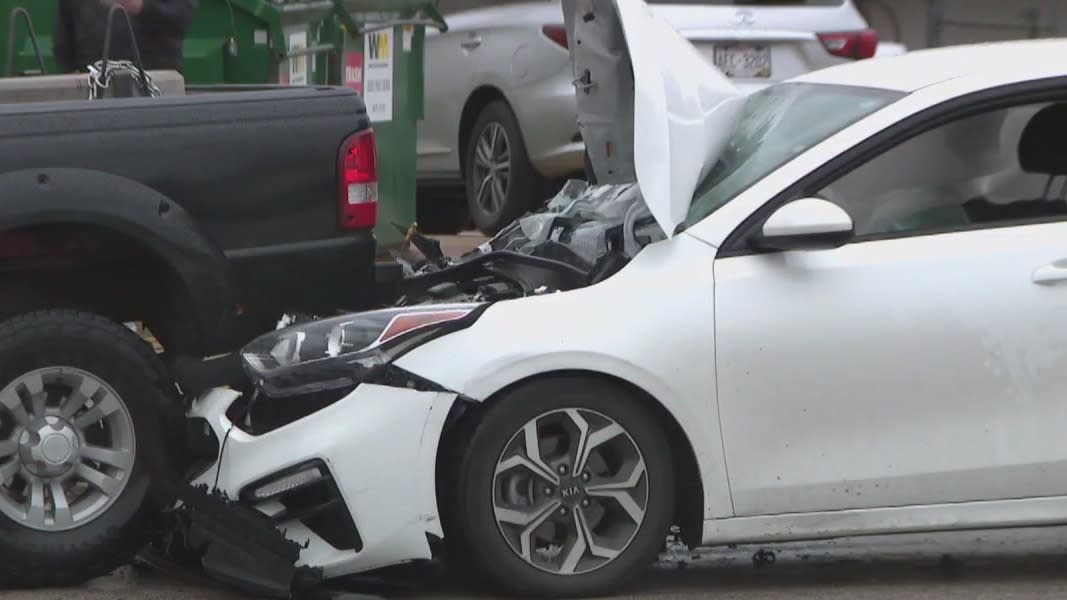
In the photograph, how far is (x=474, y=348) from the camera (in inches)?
208

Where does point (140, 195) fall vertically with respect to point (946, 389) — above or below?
above

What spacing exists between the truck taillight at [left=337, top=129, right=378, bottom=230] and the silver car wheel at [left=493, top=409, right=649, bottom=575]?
109 centimetres

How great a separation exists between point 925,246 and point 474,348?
131cm

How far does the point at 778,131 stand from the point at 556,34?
227 inches

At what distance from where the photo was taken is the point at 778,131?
19.5 ft

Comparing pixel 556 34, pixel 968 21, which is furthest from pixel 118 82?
pixel 968 21

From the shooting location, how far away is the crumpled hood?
5.68 metres

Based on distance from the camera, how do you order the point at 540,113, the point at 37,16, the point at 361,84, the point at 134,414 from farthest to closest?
the point at 540,113 < the point at 361,84 < the point at 37,16 < the point at 134,414

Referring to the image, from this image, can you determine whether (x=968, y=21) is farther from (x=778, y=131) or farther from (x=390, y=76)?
(x=778, y=131)

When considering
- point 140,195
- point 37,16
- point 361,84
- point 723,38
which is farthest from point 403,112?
point 140,195

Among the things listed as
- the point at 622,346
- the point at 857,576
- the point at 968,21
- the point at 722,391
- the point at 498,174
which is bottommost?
the point at 857,576

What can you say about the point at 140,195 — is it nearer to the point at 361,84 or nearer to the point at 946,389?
the point at 946,389

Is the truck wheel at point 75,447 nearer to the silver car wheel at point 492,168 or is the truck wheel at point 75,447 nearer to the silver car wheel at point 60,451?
the silver car wheel at point 60,451

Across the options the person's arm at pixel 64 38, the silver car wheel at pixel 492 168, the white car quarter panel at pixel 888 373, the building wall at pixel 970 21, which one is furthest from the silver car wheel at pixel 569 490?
the building wall at pixel 970 21
